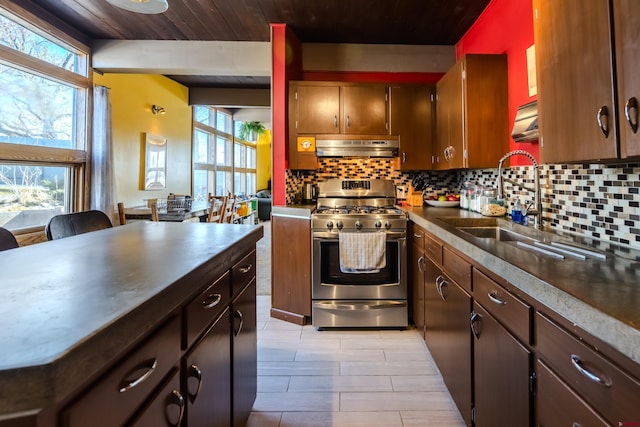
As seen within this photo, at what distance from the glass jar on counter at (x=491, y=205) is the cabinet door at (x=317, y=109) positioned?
4.63 feet

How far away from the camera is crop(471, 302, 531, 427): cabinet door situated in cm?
94

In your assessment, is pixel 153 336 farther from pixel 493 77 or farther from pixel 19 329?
pixel 493 77

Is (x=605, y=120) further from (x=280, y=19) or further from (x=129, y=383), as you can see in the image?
(x=280, y=19)

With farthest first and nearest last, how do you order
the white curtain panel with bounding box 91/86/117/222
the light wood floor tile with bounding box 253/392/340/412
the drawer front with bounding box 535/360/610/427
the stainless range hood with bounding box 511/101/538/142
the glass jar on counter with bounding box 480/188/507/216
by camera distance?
the white curtain panel with bounding box 91/86/117/222, the glass jar on counter with bounding box 480/188/507/216, the stainless range hood with bounding box 511/101/538/142, the light wood floor tile with bounding box 253/392/340/412, the drawer front with bounding box 535/360/610/427

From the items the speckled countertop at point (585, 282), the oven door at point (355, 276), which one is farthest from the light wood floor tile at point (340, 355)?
the speckled countertop at point (585, 282)

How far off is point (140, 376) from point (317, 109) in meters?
2.69

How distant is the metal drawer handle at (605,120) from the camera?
3.25 feet

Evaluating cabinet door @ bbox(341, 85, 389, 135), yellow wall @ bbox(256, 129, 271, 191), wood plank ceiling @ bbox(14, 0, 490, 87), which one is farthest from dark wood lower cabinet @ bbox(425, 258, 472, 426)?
yellow wall @ bbox(256, 129, 271, 191)

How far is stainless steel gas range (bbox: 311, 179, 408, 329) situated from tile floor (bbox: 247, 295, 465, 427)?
125 millimetres

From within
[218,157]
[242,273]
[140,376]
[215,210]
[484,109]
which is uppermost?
[218,157]

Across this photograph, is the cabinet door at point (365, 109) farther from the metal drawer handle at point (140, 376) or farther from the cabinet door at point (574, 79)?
the metal drawer handle at point (140, 376)

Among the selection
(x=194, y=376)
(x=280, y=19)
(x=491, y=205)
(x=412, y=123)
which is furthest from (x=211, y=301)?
(x=280, y=19)

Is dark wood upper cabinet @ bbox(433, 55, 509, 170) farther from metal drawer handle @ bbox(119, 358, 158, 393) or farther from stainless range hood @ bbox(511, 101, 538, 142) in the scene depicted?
metal drawer handle @ bbox(119, 358, 158, 393)

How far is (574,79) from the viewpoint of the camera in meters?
1.13
